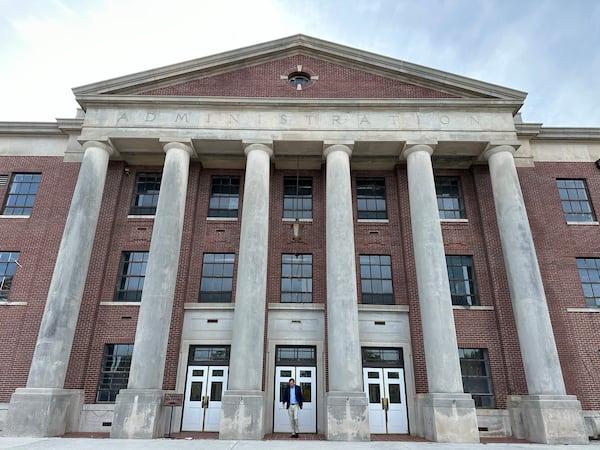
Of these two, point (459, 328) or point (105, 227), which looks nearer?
point (459, 328)

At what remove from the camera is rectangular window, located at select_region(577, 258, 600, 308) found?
17.5 meters

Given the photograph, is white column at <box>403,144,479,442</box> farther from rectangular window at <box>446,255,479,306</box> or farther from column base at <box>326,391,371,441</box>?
rectangular window at <box>446,255,479,306</box>

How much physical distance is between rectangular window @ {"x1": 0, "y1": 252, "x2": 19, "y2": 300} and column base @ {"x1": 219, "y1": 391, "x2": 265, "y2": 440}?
442 inches

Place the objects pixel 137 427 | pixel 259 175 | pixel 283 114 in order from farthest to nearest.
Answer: pixel 283 114
pixel 259 175
pixel 137 427

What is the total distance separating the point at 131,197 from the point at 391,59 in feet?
44.8

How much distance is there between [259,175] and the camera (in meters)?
16.9

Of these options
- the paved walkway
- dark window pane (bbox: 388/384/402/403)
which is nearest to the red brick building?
dark window pane (bbox: 388/384/402/403)

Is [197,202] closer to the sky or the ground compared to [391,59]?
closer to the ground

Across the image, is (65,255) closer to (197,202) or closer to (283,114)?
(197,202)

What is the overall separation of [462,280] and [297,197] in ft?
27.4

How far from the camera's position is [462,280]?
59.4 feet

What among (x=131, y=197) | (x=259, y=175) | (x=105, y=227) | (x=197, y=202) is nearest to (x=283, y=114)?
(x=259, y=175)

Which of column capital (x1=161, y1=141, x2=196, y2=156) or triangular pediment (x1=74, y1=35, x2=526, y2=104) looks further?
triangular pediment (x1=74, y1=35, x2=526, y2=104)

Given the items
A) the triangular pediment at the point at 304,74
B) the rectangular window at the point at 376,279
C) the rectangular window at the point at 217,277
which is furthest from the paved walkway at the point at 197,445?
the triangular pediment at the point at 304,74
